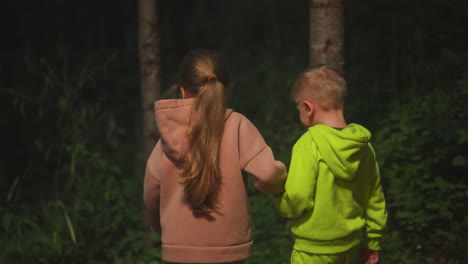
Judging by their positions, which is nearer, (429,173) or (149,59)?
(429,173)

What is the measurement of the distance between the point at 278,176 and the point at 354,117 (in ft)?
10.8

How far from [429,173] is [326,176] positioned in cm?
213

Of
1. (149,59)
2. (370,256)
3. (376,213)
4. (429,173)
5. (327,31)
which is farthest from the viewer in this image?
(149,59)

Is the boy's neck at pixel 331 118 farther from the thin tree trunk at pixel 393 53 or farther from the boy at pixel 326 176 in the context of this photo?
the thin tree trunk at pixel 393 53

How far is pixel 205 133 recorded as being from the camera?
2855 millimetres

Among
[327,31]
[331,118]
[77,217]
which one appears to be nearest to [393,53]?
[327,31]

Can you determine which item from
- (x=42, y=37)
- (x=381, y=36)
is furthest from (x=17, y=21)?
(x=381, y=36)

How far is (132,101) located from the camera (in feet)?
32.3

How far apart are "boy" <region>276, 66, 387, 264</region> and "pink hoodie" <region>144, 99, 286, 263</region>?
154mm

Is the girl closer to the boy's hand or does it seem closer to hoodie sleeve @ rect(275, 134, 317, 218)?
hoodie sleeve @ rect(275, 134, 317, 218)

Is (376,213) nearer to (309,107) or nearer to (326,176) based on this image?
(326,176)

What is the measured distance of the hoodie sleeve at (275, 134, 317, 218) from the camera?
2.82 metres

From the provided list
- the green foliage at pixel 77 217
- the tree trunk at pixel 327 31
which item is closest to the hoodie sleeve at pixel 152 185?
the tree trunk at pixel 327 31

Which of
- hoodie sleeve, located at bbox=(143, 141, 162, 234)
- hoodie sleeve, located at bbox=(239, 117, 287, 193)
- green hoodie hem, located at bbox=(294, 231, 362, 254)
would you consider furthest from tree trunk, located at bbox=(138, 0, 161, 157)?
green hoodie hem, located at bbox=(294, 231, 362, 254)
